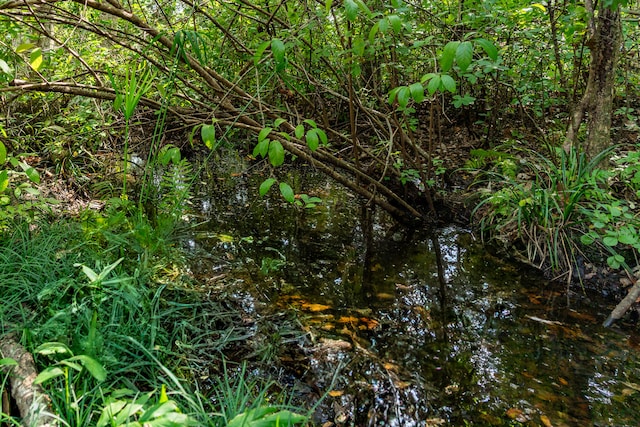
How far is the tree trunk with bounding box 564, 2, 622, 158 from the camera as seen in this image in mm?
3199

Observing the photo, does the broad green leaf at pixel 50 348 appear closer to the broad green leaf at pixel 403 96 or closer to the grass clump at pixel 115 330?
the grass clump at pixel 115 330

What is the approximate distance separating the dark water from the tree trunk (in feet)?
4.25

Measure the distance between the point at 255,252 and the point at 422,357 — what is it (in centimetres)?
184

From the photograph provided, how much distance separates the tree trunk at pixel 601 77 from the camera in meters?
3.20

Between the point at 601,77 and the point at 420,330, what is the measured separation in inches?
101

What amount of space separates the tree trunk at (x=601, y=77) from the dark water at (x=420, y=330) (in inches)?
51.0

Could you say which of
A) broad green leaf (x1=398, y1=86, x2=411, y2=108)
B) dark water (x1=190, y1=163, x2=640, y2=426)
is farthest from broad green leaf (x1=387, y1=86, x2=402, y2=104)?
dark water (x1=190, y1=163, x2=640, y2=426)

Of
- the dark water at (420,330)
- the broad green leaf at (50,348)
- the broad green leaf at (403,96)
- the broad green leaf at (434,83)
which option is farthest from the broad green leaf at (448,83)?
the broad green leaf at (50,348)

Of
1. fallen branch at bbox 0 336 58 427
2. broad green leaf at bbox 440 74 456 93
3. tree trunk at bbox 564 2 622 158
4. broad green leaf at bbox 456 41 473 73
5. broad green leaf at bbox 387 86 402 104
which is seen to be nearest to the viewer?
fallen branch at bbox 0 336 58 427

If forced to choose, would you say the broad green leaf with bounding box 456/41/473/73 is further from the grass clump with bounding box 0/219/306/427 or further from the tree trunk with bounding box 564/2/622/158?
the tree trunk with bounding box 564/2/622/158

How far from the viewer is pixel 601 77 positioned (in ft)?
11.1

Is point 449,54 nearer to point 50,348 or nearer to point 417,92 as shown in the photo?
point 417,92

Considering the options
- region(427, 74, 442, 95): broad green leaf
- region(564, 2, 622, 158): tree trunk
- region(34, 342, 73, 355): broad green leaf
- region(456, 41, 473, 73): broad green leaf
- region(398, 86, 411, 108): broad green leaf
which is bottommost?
region(34, 342, 73, 355): broad green leaf

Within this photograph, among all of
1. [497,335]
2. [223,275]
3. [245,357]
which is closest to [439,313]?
[497,335]
